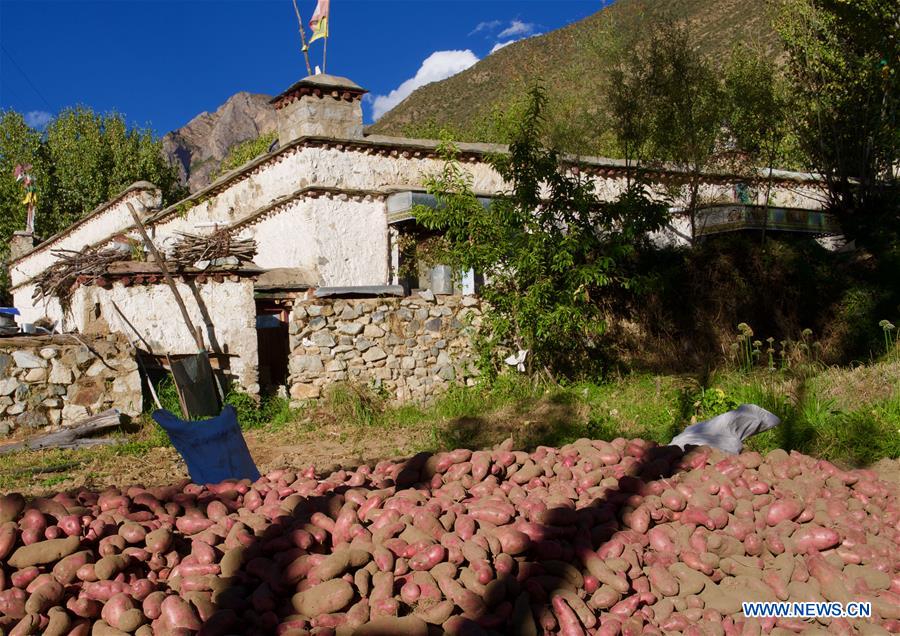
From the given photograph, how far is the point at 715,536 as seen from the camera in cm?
342

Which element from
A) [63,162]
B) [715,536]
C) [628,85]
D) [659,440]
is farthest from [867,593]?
[63,162]

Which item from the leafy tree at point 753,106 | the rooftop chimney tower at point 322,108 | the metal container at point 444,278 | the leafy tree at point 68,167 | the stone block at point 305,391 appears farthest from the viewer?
the leafy tree at point 68,167

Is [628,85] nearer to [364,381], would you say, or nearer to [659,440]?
[364,381]

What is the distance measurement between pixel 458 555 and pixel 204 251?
948 centimetres

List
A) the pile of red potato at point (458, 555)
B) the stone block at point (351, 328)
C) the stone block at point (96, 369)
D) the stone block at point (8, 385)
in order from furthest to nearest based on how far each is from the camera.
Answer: the stone block at point (351, 328) < the stone block at point (96, 369) < the stone block at point (8, 385) < the pile of red potato at point (458, 555)

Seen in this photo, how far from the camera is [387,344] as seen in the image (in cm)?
1102

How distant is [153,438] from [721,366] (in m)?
7.98

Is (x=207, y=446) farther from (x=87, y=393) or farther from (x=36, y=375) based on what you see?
(x=36, y=375)

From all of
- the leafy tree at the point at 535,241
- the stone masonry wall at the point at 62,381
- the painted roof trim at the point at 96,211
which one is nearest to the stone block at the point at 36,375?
the stone masonry wall at the point at 62,381

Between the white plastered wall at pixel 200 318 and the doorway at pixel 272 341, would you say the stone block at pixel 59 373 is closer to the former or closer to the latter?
the white plastered wall at pixel 200 318

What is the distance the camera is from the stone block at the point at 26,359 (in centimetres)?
908

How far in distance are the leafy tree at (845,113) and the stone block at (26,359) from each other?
1463 centimetres

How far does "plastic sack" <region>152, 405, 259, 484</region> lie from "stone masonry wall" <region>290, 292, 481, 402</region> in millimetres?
4602

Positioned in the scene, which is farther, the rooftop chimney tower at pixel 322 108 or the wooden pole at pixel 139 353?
the rooftop chimney tower at pixel 322 108
